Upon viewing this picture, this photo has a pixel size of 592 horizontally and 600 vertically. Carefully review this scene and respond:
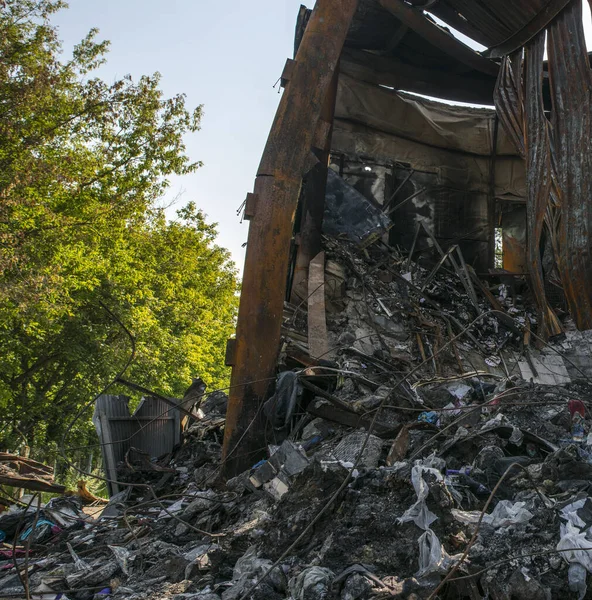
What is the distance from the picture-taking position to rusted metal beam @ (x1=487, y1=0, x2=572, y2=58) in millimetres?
7176

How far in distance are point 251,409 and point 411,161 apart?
24.0 ft

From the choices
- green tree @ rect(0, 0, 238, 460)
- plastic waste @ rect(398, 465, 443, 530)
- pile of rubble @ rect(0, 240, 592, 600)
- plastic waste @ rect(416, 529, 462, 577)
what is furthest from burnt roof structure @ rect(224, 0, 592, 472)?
green tree @ rect(0, 0, 238, 460)

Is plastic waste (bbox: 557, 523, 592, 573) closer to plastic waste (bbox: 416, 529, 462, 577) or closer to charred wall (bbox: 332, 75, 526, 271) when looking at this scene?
plastic waste (bbox: 416, 529, 462, 577)

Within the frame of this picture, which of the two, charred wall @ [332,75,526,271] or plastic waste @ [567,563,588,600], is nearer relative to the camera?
plastic waste @ [567,563,588,600]

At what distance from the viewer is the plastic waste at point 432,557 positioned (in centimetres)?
263

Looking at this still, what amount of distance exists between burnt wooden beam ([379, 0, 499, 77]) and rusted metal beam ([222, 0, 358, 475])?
9.05 ft

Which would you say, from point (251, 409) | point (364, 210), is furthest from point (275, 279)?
point (364, 210)

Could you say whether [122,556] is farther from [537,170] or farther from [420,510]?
[537,170]

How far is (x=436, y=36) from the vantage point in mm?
9180

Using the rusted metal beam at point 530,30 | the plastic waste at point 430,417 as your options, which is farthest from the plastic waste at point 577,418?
the rusted metal beam at point 530,30

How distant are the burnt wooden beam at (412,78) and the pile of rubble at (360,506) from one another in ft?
18.7

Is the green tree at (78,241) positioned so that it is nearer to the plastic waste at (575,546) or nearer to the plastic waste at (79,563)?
the plastic waste at (79,563)

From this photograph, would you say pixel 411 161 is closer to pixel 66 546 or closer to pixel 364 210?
pixel 364 210

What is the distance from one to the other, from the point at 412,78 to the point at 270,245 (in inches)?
259
